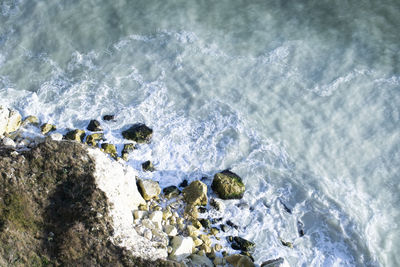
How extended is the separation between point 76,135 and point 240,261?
778cm

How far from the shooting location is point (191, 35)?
19.6 metres

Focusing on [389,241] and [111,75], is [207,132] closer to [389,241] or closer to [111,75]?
[111,75]

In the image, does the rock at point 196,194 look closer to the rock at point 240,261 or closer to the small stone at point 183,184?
the small stone at point 183,184

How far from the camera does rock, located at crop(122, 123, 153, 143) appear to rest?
15.9 meters

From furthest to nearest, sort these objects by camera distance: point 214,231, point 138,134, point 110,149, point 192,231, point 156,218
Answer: point 138,134
point 110,149
point 214,231
point 192,231
point 156,218

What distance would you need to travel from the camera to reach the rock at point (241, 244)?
1369 centimetres

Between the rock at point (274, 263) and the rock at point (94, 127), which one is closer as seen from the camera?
the rock at point (274, 263)

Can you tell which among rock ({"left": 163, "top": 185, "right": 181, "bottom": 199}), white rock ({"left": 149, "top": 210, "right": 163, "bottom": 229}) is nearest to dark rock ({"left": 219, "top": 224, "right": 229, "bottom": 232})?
rock ({"left": 163, "top": 185, "right": 181, "bottom": 199})

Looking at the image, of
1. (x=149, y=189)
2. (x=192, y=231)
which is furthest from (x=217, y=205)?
(x=149, y=189)

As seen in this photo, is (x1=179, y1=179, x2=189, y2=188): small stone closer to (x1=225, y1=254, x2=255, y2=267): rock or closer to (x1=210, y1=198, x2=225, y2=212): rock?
(x1=210, y1=198, x2=225, y2=212): rock

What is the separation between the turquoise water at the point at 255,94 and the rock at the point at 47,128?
0.35m

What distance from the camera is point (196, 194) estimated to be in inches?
563

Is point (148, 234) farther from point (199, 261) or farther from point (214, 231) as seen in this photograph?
point (214, 231)

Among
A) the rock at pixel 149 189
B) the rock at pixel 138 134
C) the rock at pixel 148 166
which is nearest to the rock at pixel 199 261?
the rock at pixel 149 189
